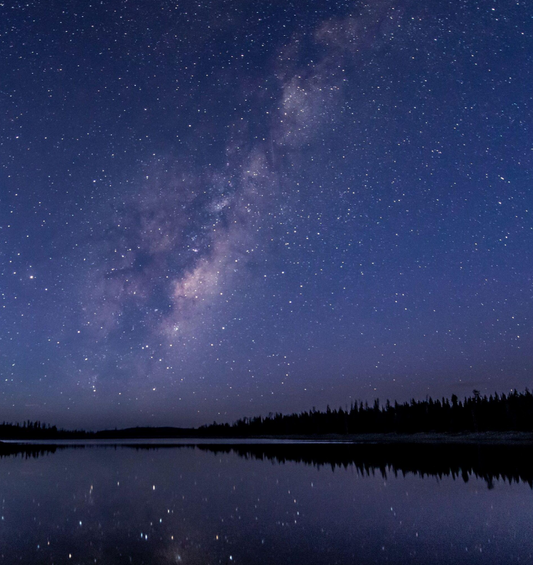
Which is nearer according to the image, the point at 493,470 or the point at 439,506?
the point at 439,506

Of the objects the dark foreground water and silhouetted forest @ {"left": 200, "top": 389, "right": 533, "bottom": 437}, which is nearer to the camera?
the dark foreground water

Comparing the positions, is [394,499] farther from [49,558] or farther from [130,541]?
[49,558]

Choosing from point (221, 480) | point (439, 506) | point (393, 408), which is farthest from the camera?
point (393, 408)

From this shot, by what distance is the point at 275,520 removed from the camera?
17.0 meters

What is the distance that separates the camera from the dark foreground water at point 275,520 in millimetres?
12484

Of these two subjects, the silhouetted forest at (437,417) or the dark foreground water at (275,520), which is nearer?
the dark foreground water at (275,520)

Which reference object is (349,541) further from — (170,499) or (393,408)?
(393,408)

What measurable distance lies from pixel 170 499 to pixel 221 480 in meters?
8.72

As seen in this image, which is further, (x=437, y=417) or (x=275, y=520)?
(x=437, y=417)

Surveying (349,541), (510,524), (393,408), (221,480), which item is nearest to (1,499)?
(221,480)

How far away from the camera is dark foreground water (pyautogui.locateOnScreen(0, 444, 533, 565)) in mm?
12484

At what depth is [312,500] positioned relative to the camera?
70.7 feet

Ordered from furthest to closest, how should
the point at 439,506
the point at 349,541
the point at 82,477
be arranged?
the point at 82,477
the point at 439,506
the point at 349,541

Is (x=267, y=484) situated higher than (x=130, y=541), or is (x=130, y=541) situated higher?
(x=130, y=541)
